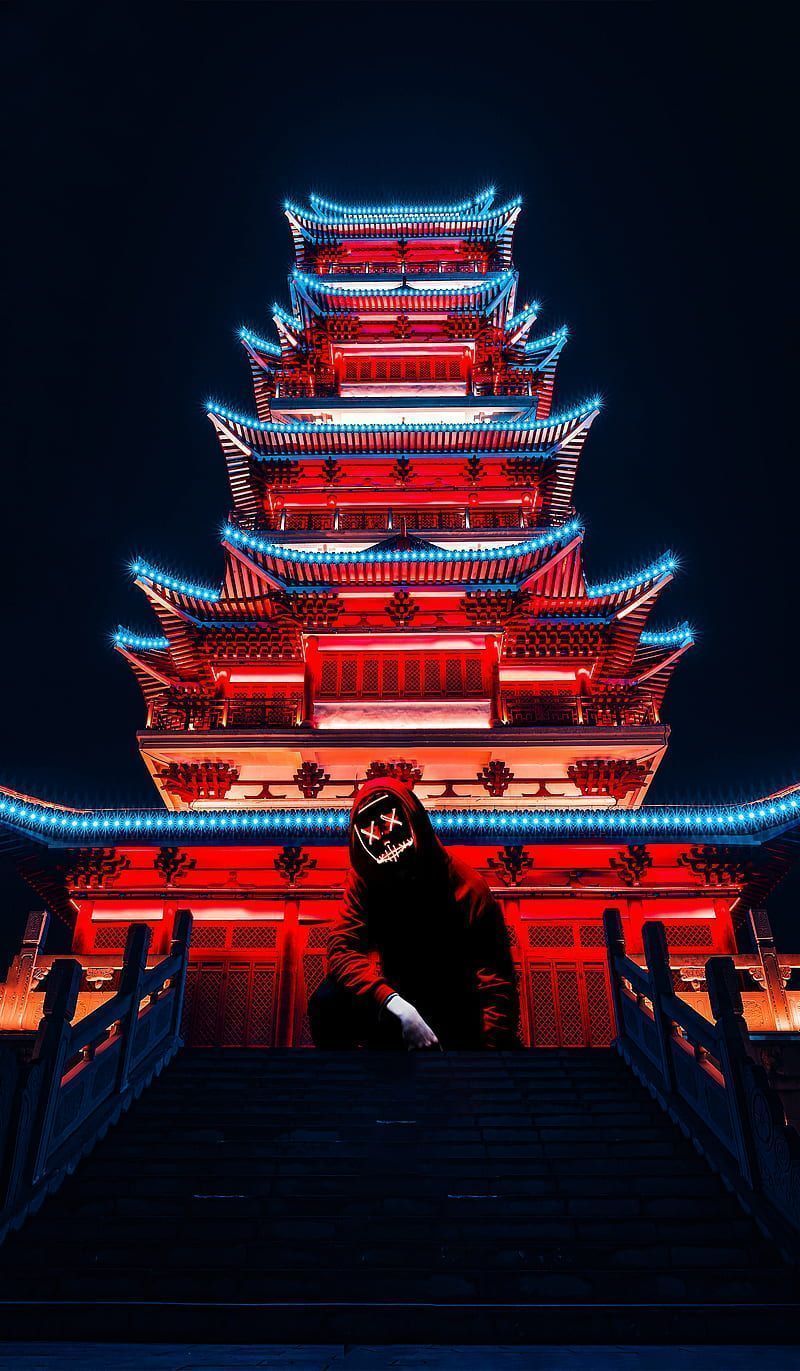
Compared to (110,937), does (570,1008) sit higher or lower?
lower

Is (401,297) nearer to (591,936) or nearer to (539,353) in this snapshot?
(539,353)

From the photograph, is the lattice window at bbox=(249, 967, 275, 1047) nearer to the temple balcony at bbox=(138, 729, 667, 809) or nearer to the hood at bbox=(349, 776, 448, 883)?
the temple balcony at bbox=(138, 729, 667, 809)

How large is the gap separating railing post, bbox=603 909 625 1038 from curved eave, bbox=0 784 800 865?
3492mm

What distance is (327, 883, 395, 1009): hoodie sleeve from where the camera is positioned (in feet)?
22.8

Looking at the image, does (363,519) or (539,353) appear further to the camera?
(539,353)

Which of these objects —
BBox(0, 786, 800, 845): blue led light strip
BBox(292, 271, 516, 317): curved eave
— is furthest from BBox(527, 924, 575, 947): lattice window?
BBox(292, 271, 516, 317): curved eave

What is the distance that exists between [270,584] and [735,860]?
9.90 metres

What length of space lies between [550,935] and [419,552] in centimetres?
779

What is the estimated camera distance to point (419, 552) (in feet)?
53.9

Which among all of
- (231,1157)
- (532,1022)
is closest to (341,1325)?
(231,1157)

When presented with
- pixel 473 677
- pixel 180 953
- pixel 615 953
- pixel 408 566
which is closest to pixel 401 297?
pixel 408 566

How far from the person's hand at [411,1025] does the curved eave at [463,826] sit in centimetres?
523

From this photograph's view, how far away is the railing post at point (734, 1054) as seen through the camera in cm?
498

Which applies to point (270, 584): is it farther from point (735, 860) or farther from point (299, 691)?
point (735, 860)
